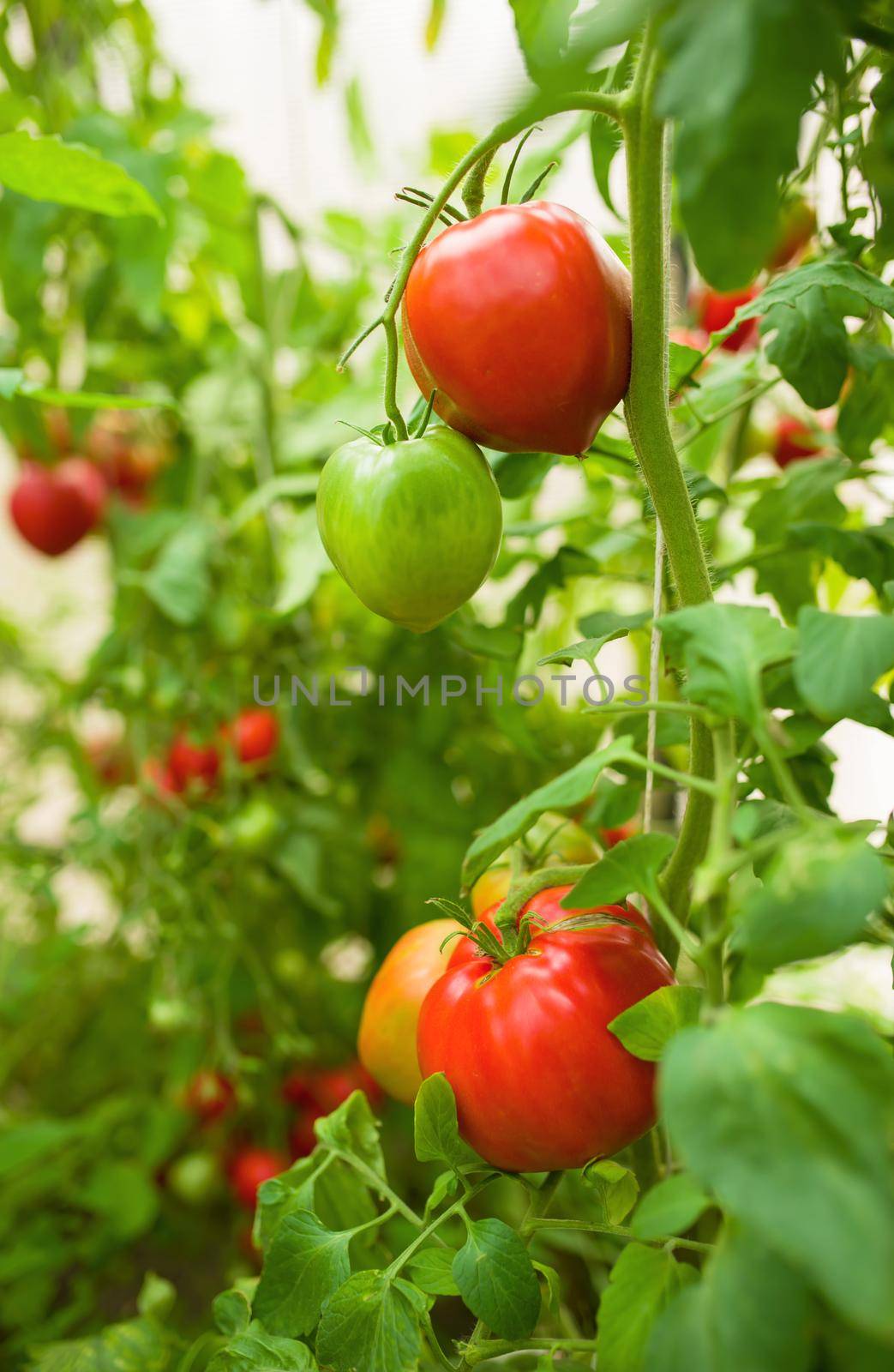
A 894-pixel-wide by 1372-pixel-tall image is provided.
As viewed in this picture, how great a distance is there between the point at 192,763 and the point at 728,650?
24.0 inches

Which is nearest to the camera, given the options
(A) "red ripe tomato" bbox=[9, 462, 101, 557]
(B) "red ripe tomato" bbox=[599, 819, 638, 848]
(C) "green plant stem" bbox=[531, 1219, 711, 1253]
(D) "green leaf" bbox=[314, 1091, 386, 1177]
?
(C) "green plant stem" bbox=[531, 1219, 711, 1253]

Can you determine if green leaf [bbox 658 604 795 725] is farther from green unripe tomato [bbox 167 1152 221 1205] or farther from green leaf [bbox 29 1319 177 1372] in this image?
green unripe tomato [bbox 167 1152 221 1205]

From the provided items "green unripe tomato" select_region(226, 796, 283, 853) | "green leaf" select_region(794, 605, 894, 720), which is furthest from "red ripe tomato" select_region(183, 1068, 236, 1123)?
"green leaf" select_region(794, 605, 894, 720)

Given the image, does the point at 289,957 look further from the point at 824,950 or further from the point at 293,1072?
the point at 824,950

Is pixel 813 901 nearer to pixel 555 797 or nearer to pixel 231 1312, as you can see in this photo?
pixel 555 797

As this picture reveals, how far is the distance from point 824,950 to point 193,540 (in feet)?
1.96

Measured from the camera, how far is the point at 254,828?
27.7 inches

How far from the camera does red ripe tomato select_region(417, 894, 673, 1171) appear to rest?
33 centimetres

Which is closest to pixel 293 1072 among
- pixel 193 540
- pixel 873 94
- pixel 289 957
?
pixel 289 957

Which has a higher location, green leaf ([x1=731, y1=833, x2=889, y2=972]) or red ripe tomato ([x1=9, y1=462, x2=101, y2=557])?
green leaf ([x1=731, y1=833, x2=889, y2=972])

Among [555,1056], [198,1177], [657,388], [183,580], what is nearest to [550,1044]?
[555,1056]

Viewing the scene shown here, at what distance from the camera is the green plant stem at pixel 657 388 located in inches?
12.1

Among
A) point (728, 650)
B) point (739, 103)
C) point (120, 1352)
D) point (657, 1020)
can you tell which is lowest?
point (120, 1352)

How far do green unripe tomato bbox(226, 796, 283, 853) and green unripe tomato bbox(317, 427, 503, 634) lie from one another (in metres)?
0.40
